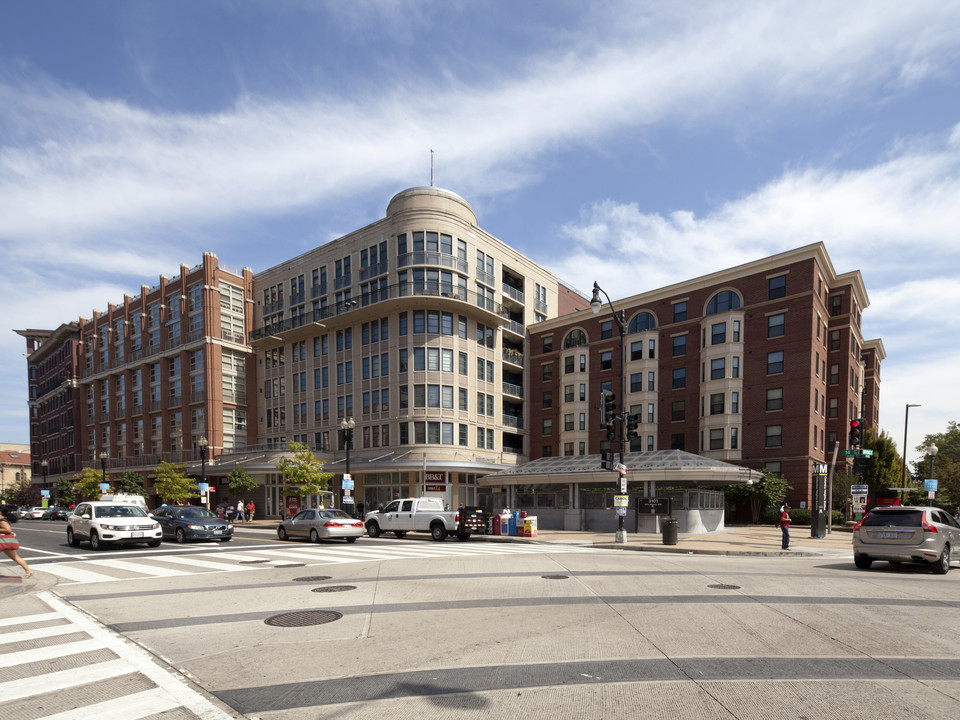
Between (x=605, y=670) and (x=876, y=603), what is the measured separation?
6480 millimetres

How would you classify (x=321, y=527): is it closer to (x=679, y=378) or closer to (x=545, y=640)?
(x=545, y=640)

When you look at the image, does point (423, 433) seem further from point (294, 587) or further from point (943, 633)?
point (943, 633)

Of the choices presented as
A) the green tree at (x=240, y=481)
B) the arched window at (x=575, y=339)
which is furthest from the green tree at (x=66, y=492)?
the arched window at (x=575, y=339)

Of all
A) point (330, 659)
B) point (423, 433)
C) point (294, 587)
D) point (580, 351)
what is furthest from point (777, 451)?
point (330, 659)

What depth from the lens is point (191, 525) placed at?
78.1ft

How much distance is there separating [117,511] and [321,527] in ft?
23.9

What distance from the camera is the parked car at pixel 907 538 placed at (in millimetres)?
14094

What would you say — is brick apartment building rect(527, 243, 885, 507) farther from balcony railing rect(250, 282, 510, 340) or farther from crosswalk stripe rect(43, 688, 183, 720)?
crosswalk stripe rect(43, 688, 183, 720)

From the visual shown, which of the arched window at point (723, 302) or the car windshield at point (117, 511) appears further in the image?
the arched window at point (723, 302)

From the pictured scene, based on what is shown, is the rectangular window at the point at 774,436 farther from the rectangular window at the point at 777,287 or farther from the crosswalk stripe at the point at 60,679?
the crosswalk stripe at the point at 60,679

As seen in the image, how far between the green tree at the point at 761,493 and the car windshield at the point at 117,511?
32.1 metres

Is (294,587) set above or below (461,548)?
above

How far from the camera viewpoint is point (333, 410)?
50344 mm

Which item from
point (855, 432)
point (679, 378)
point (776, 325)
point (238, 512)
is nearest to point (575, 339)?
point (679, 378)
